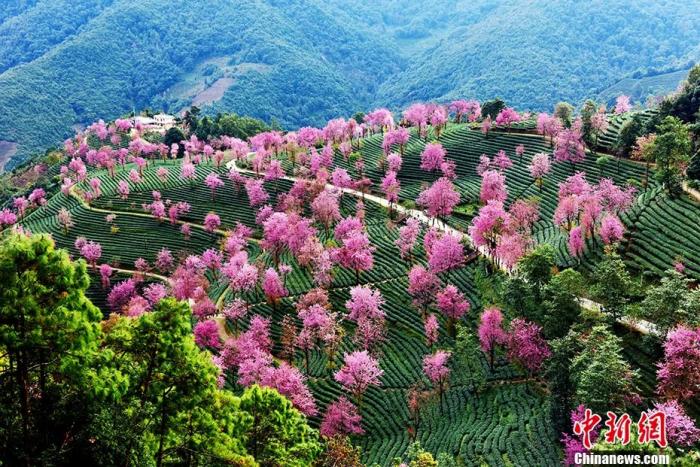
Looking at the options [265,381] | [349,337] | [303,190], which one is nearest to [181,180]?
[303,190]

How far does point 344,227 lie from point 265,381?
29.0 m

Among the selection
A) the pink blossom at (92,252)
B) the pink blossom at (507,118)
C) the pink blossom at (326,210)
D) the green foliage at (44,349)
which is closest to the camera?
the green foliage at (44,349)

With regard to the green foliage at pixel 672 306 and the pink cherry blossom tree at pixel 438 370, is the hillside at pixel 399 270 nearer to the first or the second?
the green foliage at pixel 672 306

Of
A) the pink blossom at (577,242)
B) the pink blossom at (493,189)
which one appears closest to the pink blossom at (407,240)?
the pink blossom at (493,189)

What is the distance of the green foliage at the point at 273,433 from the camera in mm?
25719

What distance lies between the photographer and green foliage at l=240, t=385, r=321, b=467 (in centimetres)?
2572

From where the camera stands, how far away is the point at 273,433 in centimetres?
2616

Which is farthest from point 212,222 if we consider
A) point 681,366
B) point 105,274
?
point 681,366

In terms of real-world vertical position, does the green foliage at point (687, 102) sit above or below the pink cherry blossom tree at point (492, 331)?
above

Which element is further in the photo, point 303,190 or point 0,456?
point 303,190

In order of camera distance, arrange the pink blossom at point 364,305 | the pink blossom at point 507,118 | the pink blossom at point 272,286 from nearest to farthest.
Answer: the pink blossom at point 364,305 < the pink blossom at point 272,286 < the pink blossom at point 507,118

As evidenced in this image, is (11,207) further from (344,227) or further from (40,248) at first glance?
(40,248)

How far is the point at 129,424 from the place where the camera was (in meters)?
20.9

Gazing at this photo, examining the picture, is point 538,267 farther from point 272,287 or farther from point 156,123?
point 156,123
